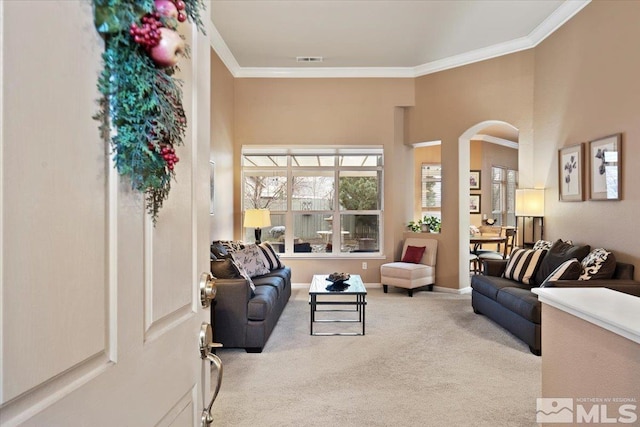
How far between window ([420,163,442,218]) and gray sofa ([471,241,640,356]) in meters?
4.41

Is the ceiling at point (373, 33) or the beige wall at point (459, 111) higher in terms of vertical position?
the ceiling at point (373, 33)

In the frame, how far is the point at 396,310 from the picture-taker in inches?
212

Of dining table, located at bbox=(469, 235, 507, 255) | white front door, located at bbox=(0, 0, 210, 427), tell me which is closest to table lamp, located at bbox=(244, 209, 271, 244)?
dining table, located at bbox=(469, 235, 507, 255)

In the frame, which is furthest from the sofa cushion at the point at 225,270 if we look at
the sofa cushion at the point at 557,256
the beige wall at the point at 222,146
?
the sofa cushion at the point at 557,256

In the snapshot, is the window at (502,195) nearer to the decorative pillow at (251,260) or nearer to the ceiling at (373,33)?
the ceiling at (373,33)

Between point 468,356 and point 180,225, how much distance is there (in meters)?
3.37

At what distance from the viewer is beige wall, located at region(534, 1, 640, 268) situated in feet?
12.5

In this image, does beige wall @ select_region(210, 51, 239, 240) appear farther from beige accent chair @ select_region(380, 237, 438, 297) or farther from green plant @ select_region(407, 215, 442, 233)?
green plant @ select_region(407, 215, 442, 233)

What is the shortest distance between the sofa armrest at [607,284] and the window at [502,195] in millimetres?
6620

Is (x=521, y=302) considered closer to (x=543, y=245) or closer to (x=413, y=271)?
(x=543, y=245)

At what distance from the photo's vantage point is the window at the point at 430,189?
31.4 feet

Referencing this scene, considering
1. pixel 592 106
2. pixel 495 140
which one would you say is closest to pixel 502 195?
pixel 495 140

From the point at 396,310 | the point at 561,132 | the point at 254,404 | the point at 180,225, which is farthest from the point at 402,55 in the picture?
the point at 180,225

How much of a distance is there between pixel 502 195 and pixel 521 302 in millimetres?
7094
